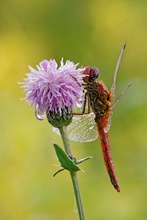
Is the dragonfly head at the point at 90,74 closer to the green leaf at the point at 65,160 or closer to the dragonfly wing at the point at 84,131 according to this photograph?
the dragonfly wing at the point at 84,131

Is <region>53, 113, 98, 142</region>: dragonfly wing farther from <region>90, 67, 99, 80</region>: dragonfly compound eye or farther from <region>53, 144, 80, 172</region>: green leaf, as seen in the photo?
<region>53, 144, 80, 172</region>: green leaf

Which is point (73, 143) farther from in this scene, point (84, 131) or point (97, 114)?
point (97, 114)

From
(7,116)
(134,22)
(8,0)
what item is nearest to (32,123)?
(7,116)

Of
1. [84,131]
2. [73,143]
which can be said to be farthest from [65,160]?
[73,143]

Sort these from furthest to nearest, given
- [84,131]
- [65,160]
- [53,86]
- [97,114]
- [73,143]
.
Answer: [73,143]
[84,131]
[97,114]
[53,86]
[65,160]

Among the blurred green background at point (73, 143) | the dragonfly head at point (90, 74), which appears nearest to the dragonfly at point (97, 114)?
the dragonfly head at point (90, 74)

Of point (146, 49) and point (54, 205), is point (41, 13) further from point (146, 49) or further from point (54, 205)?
point (54, 205)
